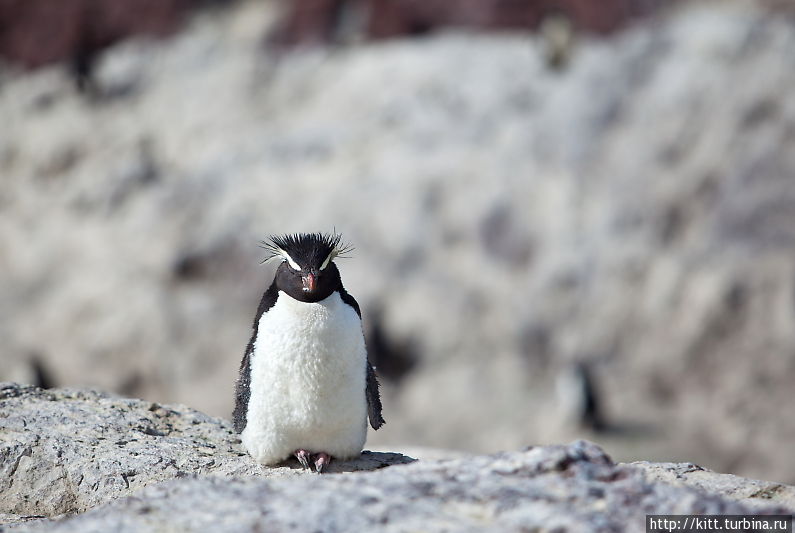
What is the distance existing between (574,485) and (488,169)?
12683mm

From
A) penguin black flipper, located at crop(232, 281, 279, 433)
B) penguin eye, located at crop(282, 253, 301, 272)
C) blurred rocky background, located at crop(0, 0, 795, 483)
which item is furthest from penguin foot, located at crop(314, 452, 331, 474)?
blurred rocky background, located at crop(0, 0, 795, 483)

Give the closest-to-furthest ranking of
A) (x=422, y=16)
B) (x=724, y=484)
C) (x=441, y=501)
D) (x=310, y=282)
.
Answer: (x=441, y=501)
(x=724, y=484)
(x=310, y=282)
(x=422, y=16)

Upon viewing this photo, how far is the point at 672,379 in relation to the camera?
14.7 m

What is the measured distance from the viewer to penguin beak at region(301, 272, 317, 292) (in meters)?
4.73

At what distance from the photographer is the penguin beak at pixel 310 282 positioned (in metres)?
4.73

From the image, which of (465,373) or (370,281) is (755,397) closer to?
(465,373)

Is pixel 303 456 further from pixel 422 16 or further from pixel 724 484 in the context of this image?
pixel 422 16

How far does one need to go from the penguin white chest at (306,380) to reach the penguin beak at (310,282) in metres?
0.12

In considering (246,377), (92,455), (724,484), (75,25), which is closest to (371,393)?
(246,377)

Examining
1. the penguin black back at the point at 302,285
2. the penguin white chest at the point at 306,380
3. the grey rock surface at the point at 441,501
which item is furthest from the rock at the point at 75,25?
the grey rock surface at the point at 441,501

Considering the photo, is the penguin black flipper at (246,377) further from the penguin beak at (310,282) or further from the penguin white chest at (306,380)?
the penguin beak at (310,282)

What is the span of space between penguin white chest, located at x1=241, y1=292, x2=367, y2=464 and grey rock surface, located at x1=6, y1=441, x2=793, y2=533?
1150mm

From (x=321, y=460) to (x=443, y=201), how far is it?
11194 mm

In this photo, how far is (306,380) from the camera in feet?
15.8
